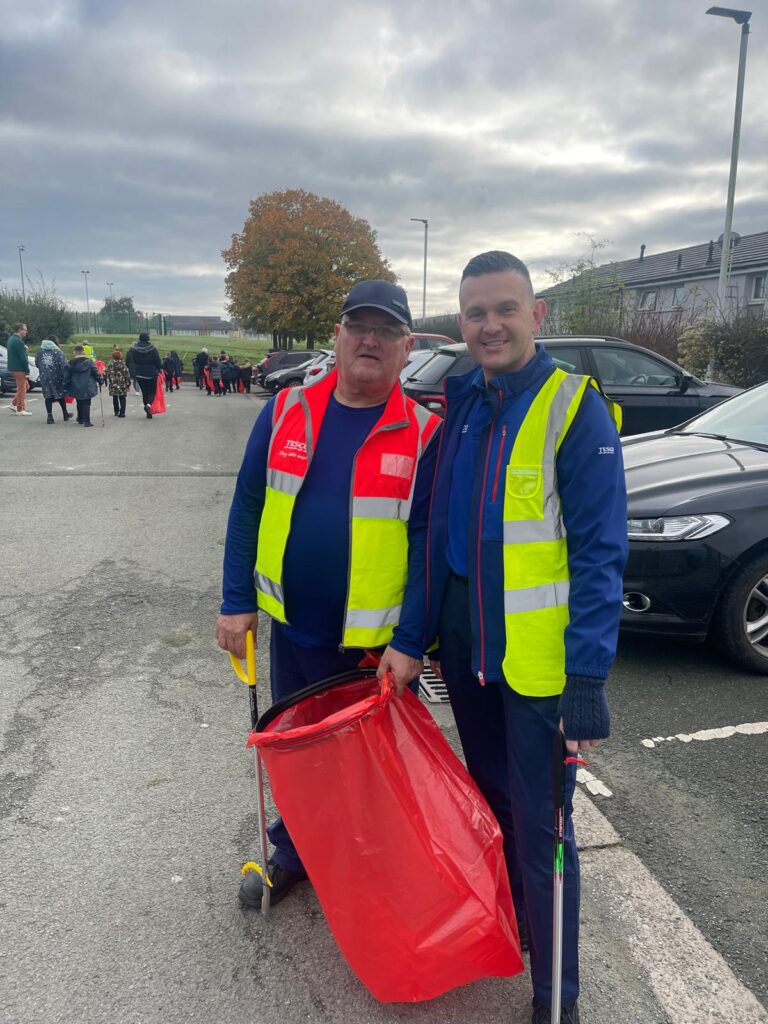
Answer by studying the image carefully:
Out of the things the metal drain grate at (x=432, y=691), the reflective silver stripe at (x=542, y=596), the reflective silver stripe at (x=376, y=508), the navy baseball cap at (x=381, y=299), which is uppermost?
the navy baseball cap at (x=381, y=299)

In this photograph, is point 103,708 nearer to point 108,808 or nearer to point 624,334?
point 108,808

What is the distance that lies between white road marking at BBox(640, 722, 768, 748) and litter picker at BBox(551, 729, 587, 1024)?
5.52 feet

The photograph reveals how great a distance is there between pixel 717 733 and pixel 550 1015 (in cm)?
191

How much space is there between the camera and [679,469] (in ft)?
14.4

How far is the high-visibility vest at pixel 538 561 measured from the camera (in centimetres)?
181

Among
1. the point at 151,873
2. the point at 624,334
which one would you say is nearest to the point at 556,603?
the point at 151,873

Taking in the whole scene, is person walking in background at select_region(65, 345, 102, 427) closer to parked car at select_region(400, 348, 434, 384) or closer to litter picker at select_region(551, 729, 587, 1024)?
parked car at select_region(400, 348, 434, 384)

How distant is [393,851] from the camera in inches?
72.6

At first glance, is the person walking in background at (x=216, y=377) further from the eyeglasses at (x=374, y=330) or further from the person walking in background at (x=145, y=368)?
the eyeglasses at (x=374, y=330)

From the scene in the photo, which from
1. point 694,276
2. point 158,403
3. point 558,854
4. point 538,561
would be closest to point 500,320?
point 538,561

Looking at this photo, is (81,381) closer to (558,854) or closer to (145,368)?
(145,368)

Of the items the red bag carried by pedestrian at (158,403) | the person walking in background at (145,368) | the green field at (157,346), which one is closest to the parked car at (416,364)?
the person walking in background at (145,368)

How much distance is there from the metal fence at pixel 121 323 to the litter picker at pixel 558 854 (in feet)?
220

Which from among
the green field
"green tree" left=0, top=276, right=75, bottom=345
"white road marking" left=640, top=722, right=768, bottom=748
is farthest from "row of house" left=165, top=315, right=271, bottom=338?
"white road marking" left=640, top=722, right=768, bottom=748
